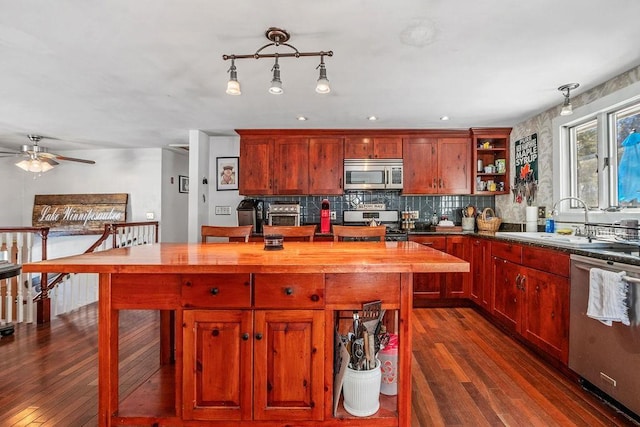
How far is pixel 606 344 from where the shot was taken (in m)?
1.84

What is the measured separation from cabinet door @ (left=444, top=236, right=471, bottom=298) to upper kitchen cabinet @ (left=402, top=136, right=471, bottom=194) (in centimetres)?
70

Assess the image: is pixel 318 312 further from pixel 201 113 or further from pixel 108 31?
pixel 201 113

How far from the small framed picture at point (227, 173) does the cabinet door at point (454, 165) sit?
275 centimetres

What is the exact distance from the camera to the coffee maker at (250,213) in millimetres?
4109

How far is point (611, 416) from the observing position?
5.78 ft

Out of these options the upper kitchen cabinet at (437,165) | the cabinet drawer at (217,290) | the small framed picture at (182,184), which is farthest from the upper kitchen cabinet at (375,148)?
the small framed picture at (182,184)

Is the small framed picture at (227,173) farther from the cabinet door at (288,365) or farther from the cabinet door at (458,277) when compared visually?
the cabinet door at (288,365)

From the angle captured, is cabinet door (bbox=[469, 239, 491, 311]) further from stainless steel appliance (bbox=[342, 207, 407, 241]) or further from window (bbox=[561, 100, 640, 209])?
stainless steel appliance (bbox=[342, 207, 407, 241])

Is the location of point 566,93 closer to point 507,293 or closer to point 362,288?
point 507,293

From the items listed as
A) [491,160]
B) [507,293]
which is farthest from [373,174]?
[507,293]

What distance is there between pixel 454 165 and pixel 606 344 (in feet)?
8.83

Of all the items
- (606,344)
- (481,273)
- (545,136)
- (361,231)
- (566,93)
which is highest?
(566,93)

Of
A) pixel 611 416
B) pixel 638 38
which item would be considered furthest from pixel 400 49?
pixel 611 416

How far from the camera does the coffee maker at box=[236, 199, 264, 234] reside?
162 inches
